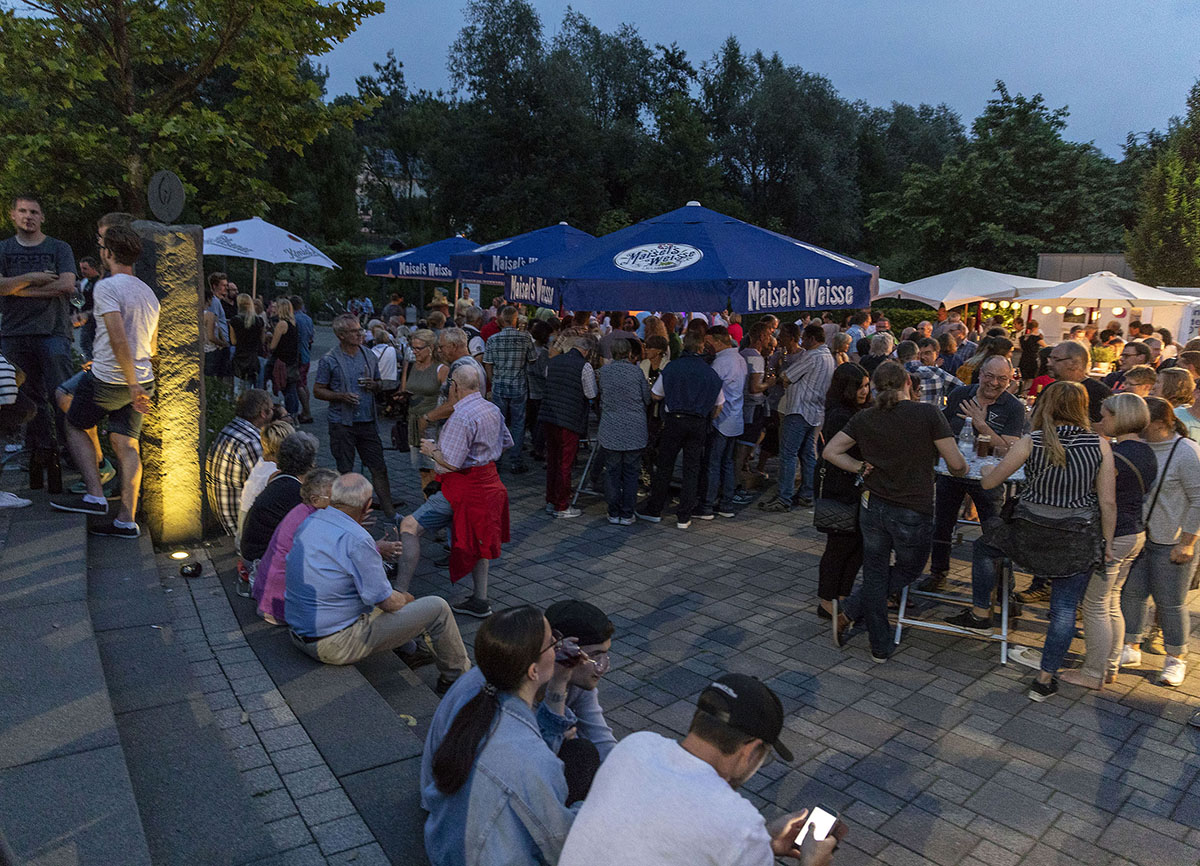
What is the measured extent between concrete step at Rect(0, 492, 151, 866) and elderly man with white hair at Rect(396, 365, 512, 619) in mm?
1940

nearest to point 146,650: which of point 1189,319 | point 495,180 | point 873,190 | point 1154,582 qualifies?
point 1154,582

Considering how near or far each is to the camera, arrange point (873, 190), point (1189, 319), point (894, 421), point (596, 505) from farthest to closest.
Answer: point (873, 190) → point (1189, 319) → point (596, 505) → point (894, 421)

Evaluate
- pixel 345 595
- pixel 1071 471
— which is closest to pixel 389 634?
pixel 345 595

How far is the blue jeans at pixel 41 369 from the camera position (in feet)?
19.9

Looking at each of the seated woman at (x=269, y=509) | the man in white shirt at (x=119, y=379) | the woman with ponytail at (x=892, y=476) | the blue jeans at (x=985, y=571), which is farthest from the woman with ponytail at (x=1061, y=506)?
the man in white shirt at (x=119, y=379)

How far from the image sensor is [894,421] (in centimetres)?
507

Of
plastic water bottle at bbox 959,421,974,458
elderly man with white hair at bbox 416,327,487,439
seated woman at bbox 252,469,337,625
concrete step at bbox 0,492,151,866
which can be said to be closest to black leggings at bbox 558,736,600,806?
concrete step at bbox 0,492,151,866

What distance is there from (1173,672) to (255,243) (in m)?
12.4

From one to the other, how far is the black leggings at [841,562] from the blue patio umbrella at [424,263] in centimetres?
979

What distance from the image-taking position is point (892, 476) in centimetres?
508

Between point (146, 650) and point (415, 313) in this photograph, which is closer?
point (146, 650)

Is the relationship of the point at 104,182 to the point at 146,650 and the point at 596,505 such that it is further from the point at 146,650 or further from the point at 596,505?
the point at 146,650

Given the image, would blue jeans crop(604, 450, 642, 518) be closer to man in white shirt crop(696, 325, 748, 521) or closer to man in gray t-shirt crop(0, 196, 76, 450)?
man in white shirt crop(696, 325, 748, 521)

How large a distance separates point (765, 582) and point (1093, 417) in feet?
9.43
